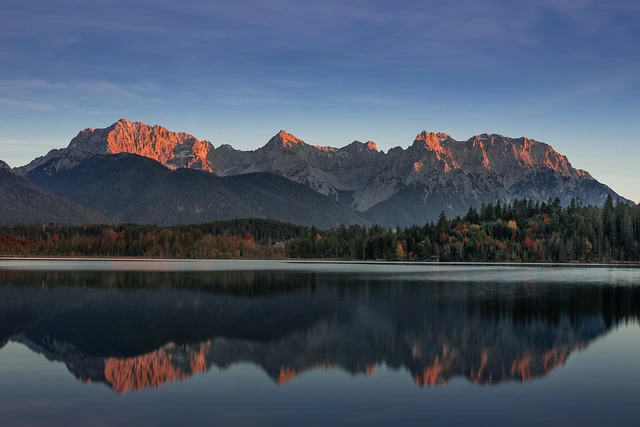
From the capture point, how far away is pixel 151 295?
93188 millimetres

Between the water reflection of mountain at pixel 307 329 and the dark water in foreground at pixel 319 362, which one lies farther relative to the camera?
the water reflection of mountain at pixel 307 329

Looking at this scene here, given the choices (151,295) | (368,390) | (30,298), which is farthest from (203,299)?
(368,390)

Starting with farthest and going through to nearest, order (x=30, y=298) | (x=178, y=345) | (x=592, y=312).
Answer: (x=30, y=298)
(x=592, y=312)
(x=178, y=345)

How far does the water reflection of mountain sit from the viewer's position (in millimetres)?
44125

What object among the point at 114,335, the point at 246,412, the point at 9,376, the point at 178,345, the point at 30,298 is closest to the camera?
the point at 246,412

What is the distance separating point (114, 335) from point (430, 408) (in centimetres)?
3347

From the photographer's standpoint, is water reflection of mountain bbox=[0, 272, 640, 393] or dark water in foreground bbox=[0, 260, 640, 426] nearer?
dark water in foreground bbox=[0, 260, 640, 426]

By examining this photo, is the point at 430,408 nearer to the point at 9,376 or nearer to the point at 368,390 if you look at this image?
the point at 368,390

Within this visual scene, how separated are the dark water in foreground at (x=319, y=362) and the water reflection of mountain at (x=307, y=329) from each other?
8.5 inches

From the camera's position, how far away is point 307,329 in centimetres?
6009

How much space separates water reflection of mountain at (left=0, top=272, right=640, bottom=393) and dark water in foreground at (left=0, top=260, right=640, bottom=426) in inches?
8.5

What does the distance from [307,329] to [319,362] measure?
1470 cm

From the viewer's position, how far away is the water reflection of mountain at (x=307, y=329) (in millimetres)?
44125

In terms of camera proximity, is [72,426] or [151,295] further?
[151,295]
